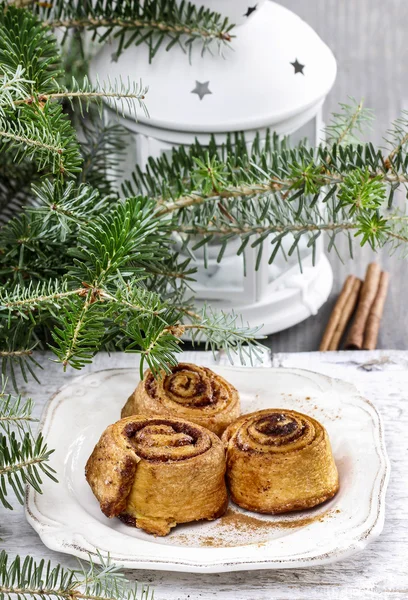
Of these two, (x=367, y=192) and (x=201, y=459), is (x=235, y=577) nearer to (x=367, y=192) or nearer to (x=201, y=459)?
(x=201, y=459)

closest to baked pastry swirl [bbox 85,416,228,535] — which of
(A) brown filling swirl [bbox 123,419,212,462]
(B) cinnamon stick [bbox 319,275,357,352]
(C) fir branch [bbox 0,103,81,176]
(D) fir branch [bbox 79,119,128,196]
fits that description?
(A) brown filling swirl [bbox 123,419,212,462]

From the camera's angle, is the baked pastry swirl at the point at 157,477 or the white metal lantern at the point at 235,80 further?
the white metal lantern at the point at 235,80

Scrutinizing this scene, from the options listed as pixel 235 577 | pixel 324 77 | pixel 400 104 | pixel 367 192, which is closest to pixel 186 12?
pixel 324 77

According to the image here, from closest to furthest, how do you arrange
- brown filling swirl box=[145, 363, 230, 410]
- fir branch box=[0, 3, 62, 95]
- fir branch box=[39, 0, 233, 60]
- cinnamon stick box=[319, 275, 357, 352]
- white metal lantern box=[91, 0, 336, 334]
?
fir branch box=[0, 3, 62, 95], brown filling swirl box=[145, 363, 230, 410], fir branch box=[39, 0, 233, 60], white metal lantern box=[91, 0, 336, 334], cinnamon stick box=[319, 275, 357, 352]


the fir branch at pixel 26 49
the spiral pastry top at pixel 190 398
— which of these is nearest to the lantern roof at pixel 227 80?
the fir branch at pixel 26 49

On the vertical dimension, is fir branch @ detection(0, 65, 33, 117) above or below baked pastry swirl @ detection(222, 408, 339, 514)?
above

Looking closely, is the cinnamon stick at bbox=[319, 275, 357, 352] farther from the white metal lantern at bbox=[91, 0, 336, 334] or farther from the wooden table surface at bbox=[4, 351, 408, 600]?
the wooden table surface at bbox=[4, 351, 408, 600]

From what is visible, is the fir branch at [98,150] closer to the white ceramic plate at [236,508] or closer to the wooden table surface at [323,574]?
the white ceramic plate at [236,508]
